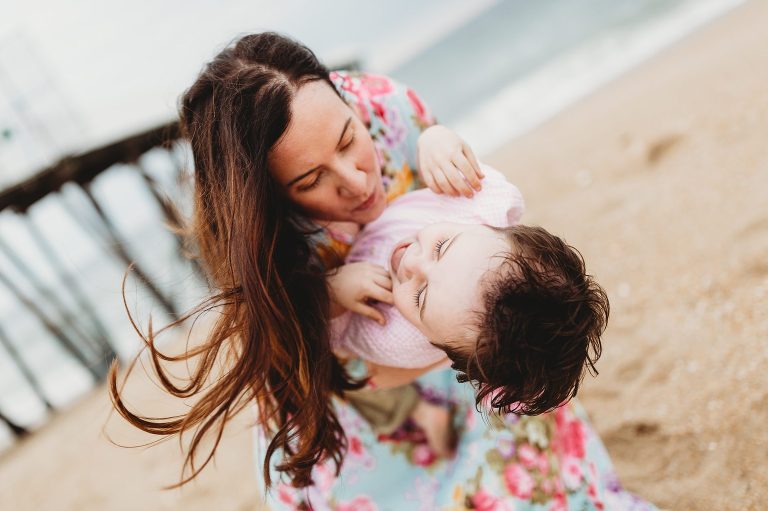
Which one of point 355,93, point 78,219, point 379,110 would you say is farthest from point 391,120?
point 78,219

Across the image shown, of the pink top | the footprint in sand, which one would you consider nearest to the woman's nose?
the pink top

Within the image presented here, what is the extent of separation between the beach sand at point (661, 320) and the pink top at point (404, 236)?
0.78m

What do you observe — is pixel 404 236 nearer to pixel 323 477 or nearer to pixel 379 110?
pixel 379 110

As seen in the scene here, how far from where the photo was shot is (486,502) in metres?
1.60

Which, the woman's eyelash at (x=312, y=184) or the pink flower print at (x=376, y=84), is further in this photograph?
the pink flower print at (x=376, y=84)

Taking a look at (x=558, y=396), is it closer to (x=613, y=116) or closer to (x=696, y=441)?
(x=696, y=441)

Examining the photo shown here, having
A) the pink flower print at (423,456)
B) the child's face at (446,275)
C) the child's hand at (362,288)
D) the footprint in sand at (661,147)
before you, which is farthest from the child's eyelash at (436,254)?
the footprint in sand at (661,147)

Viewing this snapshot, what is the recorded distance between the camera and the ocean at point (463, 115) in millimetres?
6641

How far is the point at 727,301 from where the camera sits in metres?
2.44

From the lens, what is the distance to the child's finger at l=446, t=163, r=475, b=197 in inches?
61.6

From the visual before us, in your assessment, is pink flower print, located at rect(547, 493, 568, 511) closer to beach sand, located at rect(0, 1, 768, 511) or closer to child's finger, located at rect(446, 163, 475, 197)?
beach sand, located at rect(0, 1, 768, 511)

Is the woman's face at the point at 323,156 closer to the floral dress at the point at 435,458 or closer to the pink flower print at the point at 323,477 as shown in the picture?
the floral dress at the point at 435,458

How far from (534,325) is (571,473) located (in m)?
0.78

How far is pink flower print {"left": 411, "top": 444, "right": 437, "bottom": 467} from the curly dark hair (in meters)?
0.66
